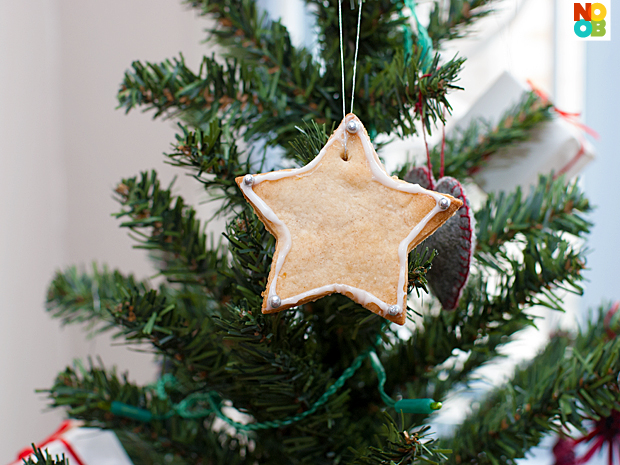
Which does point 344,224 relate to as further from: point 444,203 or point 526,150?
point 526,150

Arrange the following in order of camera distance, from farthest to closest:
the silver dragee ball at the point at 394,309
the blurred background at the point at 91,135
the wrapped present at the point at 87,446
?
the blurred background at the point at 91,135 < the wrapped present at the point at 87,446 < the silver dragee ball at the point at 394,309

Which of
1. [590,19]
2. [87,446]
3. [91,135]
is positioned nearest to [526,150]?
[590,19]

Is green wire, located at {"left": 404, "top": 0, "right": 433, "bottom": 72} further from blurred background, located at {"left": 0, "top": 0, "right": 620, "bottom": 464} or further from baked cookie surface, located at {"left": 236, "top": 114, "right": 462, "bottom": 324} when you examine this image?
blurred background, located at {"left": 0, "top": 0, "right": 620, "bottom": 464}

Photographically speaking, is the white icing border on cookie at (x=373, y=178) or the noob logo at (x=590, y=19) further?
the noob logo at (x=590, y=19)

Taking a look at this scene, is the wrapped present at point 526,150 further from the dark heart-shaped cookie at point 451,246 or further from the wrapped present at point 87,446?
the wrapped present at point 87,446

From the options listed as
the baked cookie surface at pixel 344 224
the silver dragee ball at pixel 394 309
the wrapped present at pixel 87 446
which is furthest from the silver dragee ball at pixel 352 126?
the wrapped present at pixel 87 446
